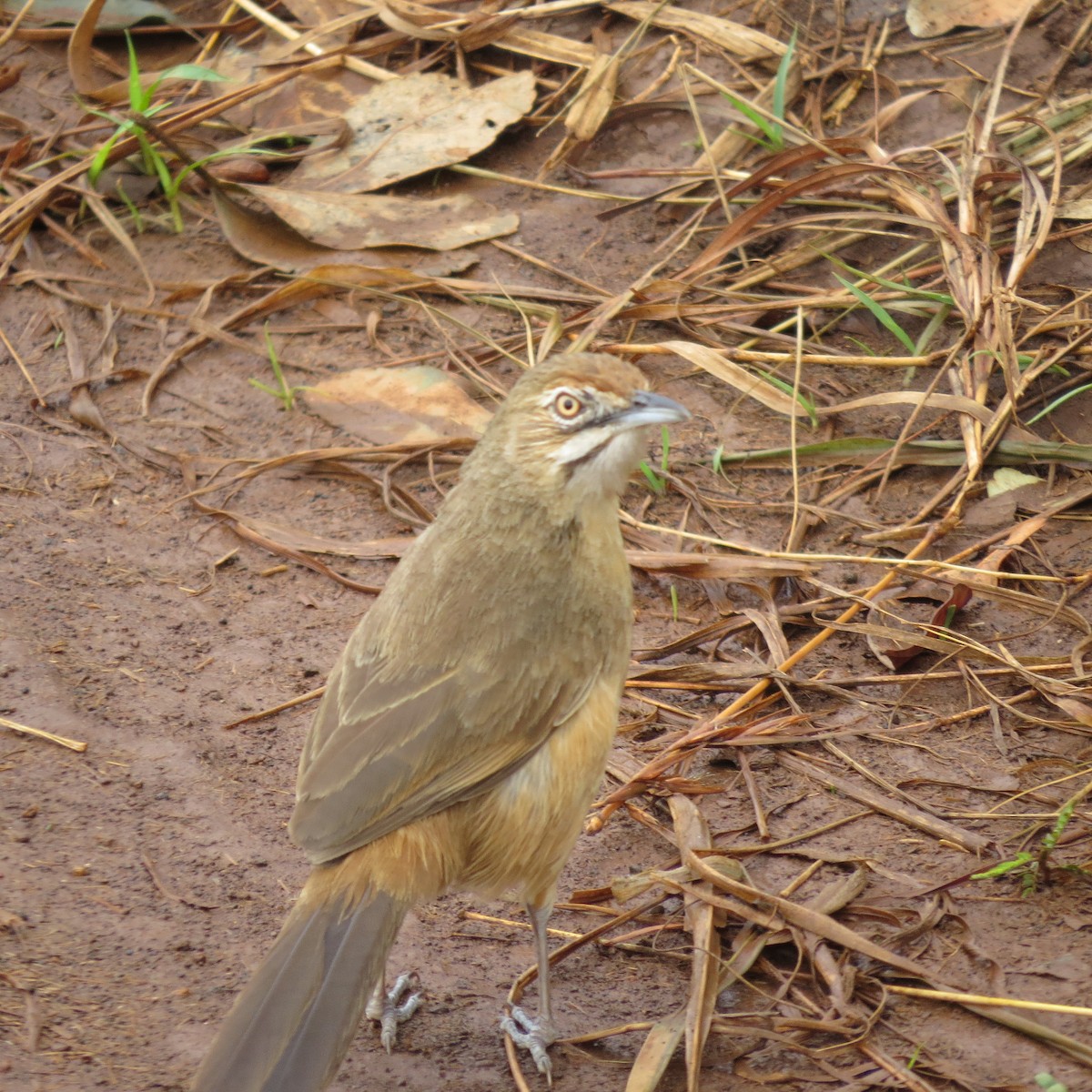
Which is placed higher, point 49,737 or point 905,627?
point 49,737

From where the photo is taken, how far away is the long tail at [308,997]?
3.11m

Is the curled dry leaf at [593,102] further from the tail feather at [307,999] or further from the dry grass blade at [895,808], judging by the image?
the tail feather at [307,999]

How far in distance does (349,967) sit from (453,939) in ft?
3.62

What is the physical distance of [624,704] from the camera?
5105 millimetres

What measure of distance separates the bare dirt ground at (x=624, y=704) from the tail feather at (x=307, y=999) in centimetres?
39

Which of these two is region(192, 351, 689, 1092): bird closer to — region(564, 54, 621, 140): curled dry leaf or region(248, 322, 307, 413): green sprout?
region(248, 322, 307, 413): green sprout

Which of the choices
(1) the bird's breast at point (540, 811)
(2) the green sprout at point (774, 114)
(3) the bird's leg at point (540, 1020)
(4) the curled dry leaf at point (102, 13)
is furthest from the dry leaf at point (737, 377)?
(4) the curled dry leaf at point (102, 13)

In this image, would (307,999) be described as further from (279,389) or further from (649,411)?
(279,389)

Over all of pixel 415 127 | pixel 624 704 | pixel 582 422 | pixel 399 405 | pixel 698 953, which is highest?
pixel 582 422

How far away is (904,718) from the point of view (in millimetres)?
4742

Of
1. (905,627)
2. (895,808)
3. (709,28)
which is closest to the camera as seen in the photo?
(895,808)

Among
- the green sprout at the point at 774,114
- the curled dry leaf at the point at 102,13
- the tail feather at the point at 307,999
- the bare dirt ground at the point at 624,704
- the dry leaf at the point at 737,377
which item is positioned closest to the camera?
the tail feather at the point at 307,999

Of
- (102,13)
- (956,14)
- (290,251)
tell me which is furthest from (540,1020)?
(102,13)

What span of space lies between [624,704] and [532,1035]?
1545mm
